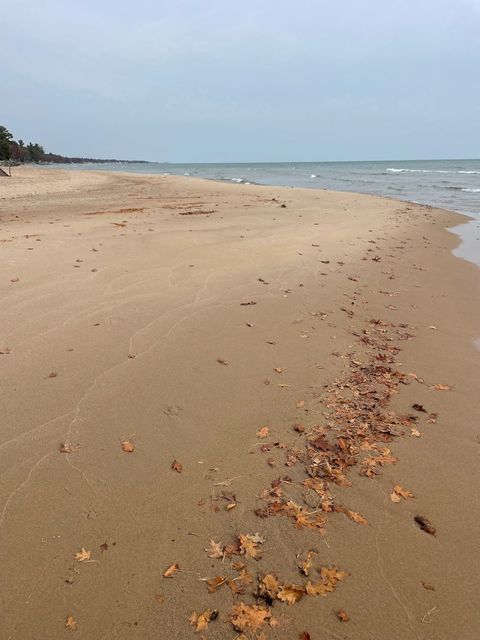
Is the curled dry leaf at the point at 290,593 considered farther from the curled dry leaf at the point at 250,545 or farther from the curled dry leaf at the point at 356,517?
the curled dry leaf at the point at 356,517

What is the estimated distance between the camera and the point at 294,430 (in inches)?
130

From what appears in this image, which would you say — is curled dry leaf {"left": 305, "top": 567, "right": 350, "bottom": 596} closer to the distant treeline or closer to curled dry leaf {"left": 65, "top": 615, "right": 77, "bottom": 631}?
curled dry leaf {"left": 65, "top": 615, "right": 77, "bottom": 631}

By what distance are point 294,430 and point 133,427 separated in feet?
3.99

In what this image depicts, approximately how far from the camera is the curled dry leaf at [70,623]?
196cm

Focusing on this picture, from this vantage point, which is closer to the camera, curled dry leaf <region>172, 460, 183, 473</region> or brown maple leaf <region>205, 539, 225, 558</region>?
brown maple leaf <region>205, 539, 225, 558</region>

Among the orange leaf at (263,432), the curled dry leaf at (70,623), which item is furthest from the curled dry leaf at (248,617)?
the orange leaf at (263,432)

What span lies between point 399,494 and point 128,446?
1.83 meters

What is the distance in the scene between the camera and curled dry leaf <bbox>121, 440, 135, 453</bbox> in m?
3.03

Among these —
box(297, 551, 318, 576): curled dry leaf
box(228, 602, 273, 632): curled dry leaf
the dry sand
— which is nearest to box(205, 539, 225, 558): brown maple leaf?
the dry sand

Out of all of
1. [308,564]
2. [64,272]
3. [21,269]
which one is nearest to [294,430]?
[308,564]

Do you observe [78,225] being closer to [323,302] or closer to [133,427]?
[323,302]

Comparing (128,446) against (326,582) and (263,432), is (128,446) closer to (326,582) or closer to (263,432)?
(263,432)

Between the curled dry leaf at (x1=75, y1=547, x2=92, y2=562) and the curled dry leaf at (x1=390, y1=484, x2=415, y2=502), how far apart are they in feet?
5.86

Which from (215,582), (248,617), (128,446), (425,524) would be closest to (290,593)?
(248,617)
